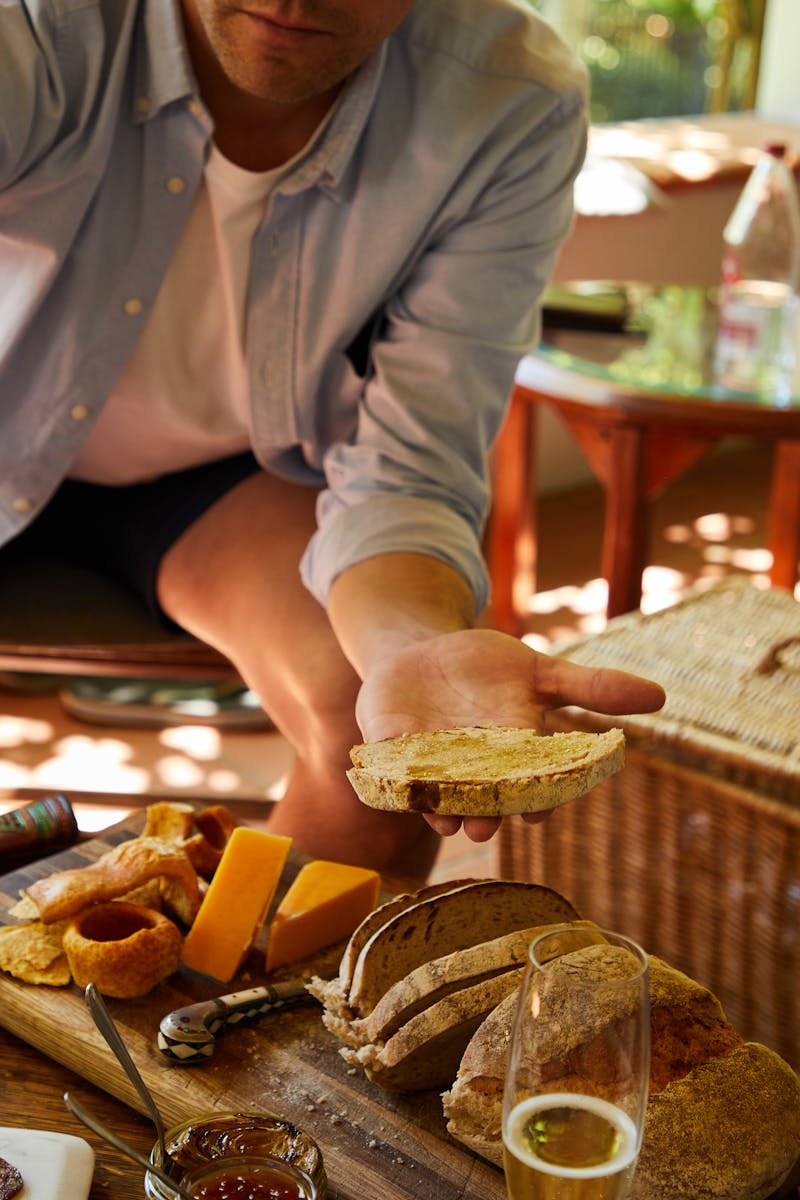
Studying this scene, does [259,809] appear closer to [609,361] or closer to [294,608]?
[294,608]

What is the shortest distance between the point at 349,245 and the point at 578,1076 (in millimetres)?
1089

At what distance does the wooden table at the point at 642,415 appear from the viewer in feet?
7.48

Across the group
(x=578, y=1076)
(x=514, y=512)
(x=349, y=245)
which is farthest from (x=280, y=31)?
(x=514, y=512)

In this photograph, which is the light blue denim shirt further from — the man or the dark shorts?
the dark shorts

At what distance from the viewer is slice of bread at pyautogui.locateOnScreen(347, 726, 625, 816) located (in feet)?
3.35

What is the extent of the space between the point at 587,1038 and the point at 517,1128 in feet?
0.25

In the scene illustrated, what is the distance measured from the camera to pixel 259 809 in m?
2.09

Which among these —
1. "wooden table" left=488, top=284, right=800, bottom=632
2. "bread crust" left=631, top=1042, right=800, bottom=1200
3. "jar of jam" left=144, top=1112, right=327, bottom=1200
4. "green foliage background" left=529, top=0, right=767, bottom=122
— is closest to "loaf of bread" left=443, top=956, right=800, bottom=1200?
"bread crust" left=631, top=1042, right=800, bottom=1200

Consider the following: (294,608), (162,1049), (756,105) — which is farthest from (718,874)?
(756,105)

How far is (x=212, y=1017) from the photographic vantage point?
105 centimetres

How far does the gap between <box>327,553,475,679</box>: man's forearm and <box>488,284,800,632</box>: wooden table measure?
2.91ft

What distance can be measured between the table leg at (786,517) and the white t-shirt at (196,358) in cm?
105

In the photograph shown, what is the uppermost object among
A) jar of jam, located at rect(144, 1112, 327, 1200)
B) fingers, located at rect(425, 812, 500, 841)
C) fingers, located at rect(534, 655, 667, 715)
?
fingers, located at rect(534, 655, 667, 715)

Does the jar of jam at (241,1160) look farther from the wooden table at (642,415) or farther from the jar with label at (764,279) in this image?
Result: the jar with label at (764,279)
